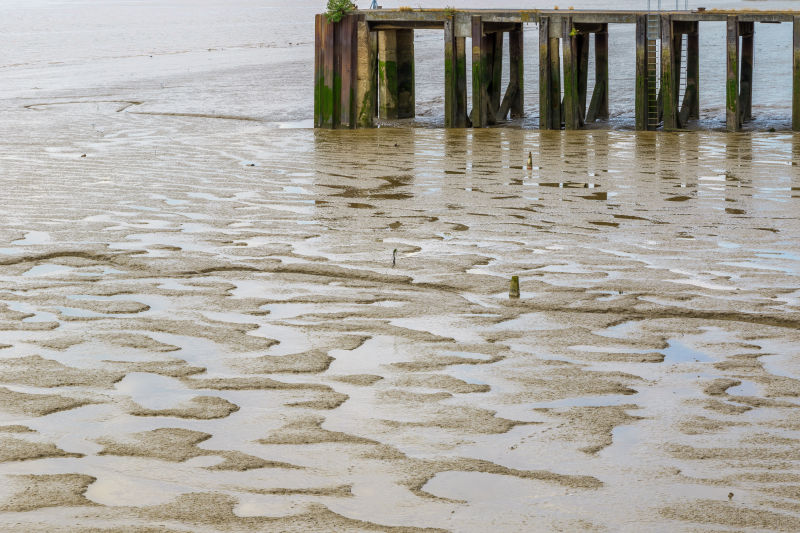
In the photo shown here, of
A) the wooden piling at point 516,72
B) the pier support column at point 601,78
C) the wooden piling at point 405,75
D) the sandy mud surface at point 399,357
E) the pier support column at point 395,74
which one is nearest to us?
the sandy mud surface at point 399,357

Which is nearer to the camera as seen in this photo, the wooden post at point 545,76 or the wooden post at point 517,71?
the wooden post at point 545,76

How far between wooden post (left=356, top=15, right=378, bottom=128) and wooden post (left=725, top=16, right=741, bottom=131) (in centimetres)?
615

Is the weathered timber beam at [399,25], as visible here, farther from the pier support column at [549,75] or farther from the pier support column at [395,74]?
the pier support column at [549,75]

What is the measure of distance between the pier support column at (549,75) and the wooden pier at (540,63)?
0.06 ft

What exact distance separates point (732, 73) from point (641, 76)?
4.99ft

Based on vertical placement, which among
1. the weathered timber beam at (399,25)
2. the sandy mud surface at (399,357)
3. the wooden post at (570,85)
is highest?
the weathered timber beam at (399,25)

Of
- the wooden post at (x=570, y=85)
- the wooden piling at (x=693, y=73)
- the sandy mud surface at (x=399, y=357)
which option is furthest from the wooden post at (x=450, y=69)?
the sandy mud surface at (x=399, y=357)

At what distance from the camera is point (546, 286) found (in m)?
7.49

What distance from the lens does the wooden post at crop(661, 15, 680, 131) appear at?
58.6 ft

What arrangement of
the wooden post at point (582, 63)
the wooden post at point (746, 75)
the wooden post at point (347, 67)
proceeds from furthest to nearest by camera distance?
the wooden post at point (582, 63)
the wooden post at point (746, 75)
the wooden post at point (347, 67)

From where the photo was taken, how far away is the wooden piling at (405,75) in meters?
21.4

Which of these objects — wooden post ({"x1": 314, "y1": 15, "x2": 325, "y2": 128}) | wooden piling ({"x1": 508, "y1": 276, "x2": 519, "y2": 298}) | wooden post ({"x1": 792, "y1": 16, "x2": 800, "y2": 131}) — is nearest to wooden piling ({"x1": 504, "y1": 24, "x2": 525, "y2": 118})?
wooden post ({"x1": 314, "y1": 15, "x2": 325, "y2": 128})

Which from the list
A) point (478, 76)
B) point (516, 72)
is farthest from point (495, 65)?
point (478, 76)

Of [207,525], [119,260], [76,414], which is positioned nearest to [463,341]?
[76,414]
